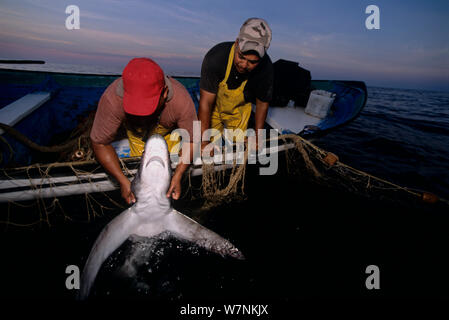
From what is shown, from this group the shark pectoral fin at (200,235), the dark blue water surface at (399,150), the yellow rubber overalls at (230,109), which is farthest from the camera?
the dark blue water surface at (399,150)

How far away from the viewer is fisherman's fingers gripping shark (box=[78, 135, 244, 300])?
2324mm

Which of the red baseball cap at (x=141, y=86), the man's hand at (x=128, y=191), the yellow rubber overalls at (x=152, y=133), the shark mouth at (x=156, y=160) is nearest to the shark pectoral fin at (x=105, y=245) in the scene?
the man's hand at (x=128, y=191)

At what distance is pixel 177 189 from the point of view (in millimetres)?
2852

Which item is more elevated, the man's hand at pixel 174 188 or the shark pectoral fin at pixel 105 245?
the man's hand at pixel 174 188

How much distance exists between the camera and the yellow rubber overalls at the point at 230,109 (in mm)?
3719

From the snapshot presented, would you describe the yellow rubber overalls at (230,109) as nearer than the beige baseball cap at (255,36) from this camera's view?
No

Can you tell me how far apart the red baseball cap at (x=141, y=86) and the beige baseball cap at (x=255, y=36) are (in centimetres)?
147

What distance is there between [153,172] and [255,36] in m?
2.47

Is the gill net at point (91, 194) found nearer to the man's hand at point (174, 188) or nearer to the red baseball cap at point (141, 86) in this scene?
the man's hand at point (174, 188)

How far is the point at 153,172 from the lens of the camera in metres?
2.42

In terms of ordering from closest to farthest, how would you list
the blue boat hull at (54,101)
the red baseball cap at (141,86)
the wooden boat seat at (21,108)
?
the red baseball cap at (141,86)
the wooden boat seat at (21,108)
the blue boat hull at (54,101)

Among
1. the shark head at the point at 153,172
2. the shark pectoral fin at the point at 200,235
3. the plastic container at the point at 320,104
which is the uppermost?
the plastic container at the point at 320,104
